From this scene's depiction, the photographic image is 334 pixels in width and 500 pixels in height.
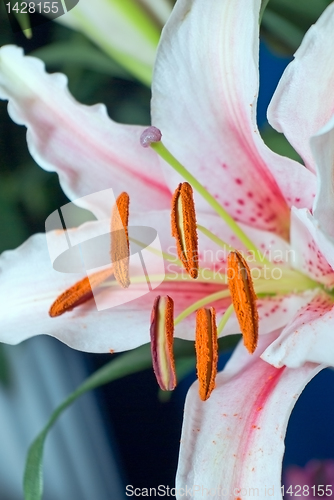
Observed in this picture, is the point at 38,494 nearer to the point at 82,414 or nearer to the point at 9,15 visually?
the point at 82,414

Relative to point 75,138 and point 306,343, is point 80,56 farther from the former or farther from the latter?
point 306,343

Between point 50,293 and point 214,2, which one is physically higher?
point 214,2

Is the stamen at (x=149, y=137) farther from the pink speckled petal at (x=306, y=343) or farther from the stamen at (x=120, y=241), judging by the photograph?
the pink speckled petal at (x=306, y=343)

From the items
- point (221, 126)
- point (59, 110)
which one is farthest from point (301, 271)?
point (59, 110)

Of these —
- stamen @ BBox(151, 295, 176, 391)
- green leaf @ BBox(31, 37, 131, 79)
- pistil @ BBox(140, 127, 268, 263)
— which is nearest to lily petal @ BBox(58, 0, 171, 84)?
green leaf @ BBox(31, 37, 131, 79)

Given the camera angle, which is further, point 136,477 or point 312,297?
point 136,477

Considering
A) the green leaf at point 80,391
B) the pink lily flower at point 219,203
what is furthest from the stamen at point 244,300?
the green leaf at point 80,391

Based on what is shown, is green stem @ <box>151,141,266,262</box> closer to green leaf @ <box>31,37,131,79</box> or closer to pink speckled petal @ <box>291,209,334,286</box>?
pink speckled petal @ <box>291,209,334,286</box>
